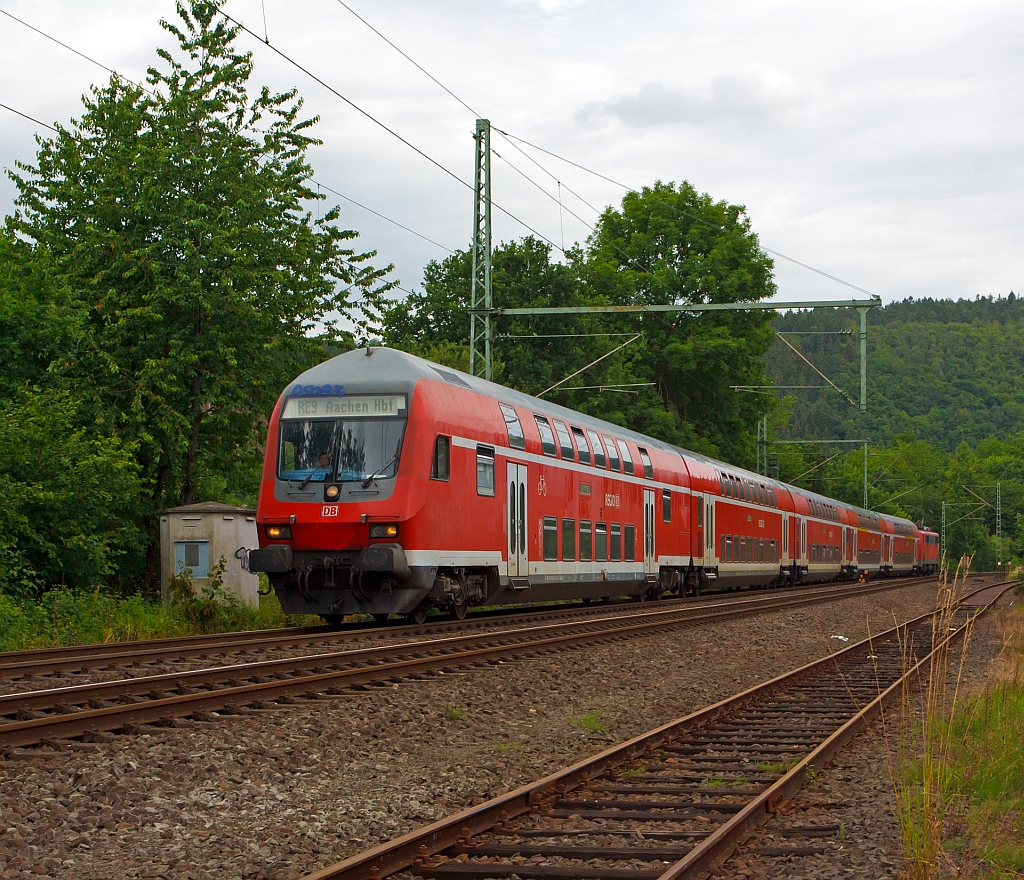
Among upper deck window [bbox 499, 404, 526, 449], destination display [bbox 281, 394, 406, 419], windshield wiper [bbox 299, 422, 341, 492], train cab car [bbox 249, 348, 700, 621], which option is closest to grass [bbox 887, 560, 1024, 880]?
train cab car [bbox 249, 348, 700, 621]

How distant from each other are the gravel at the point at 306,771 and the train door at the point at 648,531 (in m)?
13.1

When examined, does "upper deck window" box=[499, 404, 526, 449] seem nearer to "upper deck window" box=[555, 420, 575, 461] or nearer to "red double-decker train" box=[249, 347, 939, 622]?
"red double-decker train" box=[249, 347, 939, 622]

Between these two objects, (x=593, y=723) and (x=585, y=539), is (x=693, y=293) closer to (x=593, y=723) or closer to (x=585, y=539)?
(x=585, y=539)

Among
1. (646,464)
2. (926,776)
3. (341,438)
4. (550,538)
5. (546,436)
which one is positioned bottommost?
(926,776)

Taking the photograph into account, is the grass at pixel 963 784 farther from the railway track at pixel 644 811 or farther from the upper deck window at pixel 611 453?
the upper deck window at pixel 611 453

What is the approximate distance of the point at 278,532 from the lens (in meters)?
16.8

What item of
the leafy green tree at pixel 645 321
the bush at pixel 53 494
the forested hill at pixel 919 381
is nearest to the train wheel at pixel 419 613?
the bush at pixel 53 494

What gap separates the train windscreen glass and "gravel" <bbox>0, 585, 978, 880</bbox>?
4.20 metres

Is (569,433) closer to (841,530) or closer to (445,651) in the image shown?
(445,651)

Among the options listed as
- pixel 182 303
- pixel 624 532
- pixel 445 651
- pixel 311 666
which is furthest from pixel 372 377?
pixel 624 532

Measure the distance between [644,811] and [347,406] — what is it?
1074 cm

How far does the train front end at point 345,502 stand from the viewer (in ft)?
53.5

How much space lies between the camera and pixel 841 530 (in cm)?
5269

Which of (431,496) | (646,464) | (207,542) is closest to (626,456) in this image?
(646,464)
